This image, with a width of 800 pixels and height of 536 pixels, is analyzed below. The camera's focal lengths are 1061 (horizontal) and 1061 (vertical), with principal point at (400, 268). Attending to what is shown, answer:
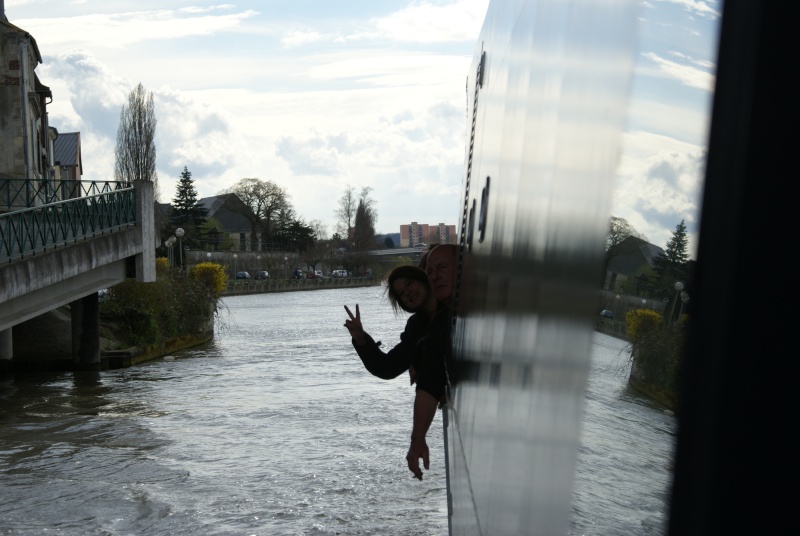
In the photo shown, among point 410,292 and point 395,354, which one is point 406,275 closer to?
point 410,292

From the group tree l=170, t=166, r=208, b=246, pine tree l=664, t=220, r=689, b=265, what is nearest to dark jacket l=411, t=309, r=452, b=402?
pine tree l=664, t=220, r=689, b=265

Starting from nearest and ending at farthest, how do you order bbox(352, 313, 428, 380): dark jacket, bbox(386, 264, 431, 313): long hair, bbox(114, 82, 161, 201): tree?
bbox(386, 264, 431, 313): long hair → bbox(352, 313, 428, 380): dark jacket → bbox(114, 82, 161, 201): tree

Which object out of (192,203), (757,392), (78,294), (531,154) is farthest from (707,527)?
(192,203)

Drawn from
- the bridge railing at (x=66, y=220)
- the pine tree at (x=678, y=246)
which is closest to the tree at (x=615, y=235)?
the pine tree at (x=678, y=246)

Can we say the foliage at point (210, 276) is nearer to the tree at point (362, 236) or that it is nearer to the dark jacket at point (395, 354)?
the dark jacket at point (395, 354)

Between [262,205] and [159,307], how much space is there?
8304cm

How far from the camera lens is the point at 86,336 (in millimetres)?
21203

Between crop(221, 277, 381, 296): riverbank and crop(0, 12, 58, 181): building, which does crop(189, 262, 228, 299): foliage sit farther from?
crop(221, 277, 381, 296): riverbank

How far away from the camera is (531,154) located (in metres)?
1.47

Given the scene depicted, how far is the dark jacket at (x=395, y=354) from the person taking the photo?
4.64 meters

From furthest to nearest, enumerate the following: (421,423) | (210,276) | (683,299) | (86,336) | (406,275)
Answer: (210,276) → (86,336) → (406,275) → (421,423) → (683,299)

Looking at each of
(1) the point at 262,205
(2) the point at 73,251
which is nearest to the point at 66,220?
(2) the point at 73,251

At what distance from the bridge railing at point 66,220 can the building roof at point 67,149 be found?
4196 centimetres

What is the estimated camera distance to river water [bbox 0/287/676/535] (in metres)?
0.80
